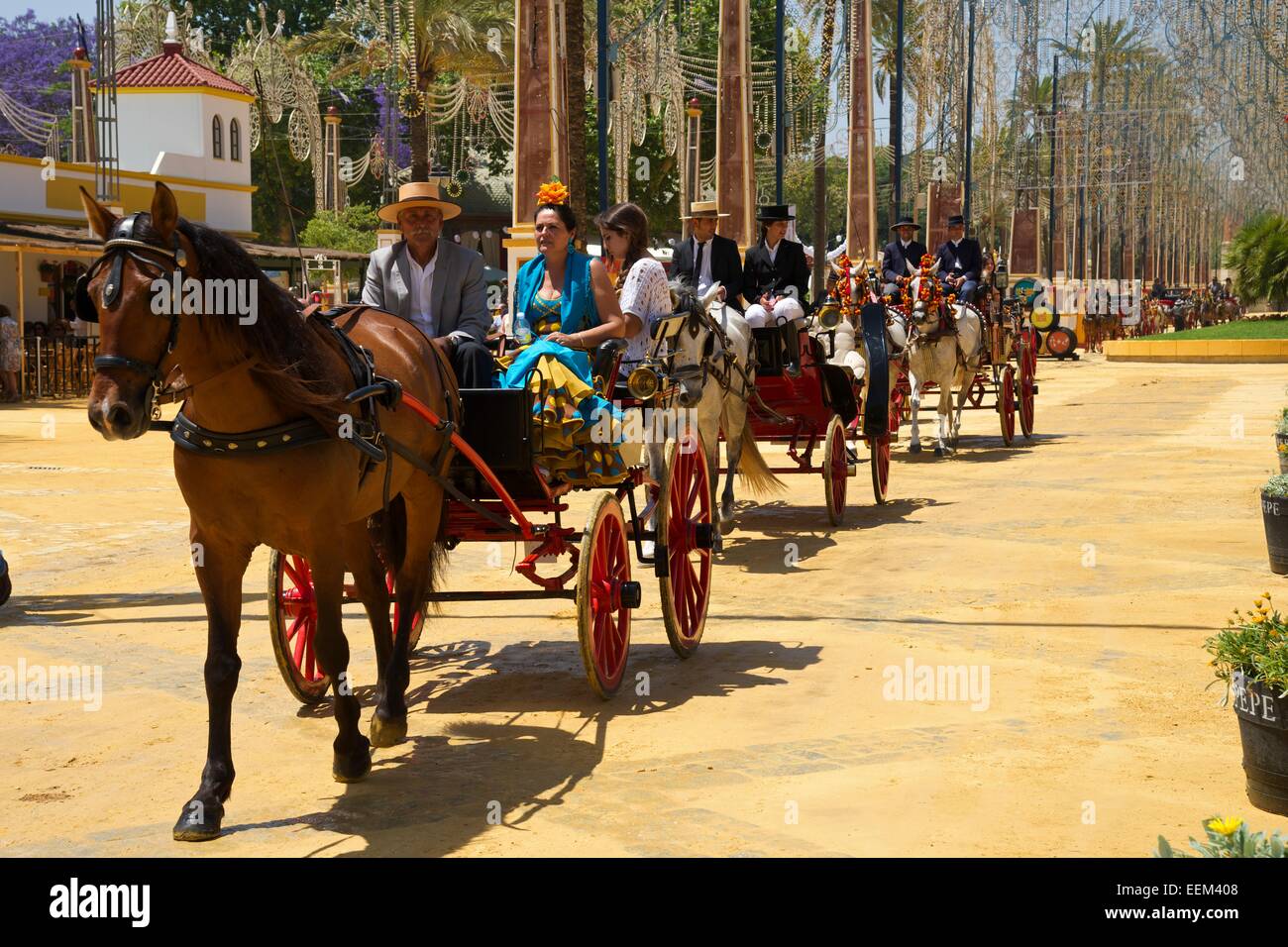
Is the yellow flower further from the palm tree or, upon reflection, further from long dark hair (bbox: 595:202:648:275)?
→ the palm tree

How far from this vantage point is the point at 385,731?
673 centimetres

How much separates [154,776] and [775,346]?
304 inches

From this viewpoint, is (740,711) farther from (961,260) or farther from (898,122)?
(898,122)

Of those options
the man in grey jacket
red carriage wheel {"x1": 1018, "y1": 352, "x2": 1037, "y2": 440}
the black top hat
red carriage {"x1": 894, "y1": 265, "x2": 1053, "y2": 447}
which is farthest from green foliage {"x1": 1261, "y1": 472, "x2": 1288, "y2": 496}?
red carriage wheel {"x1": 1018, "y1": 352, "x2": 1037, "y2": 440}

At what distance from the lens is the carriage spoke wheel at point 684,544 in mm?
8086

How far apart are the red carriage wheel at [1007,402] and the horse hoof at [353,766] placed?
14737mm

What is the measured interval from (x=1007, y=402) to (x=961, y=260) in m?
2.04

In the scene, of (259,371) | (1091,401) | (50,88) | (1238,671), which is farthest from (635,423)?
(50,88)

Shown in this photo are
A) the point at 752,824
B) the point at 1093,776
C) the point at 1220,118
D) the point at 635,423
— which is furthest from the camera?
the point at 1220,118

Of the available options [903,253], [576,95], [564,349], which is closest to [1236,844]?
[564,349]

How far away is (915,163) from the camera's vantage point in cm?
4150

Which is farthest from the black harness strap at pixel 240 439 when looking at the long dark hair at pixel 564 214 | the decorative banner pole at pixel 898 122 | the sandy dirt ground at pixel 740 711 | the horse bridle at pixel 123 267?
the decorative banner pole at pixel 898 122

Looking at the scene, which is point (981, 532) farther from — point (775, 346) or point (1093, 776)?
point (1093, 776)

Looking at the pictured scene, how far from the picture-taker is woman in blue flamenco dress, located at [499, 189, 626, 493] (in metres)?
7.48
